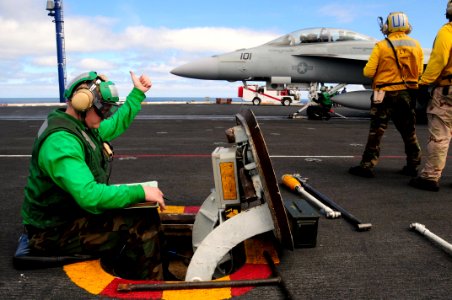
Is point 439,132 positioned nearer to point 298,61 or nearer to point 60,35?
point 298,61

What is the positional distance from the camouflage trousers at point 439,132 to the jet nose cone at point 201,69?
11.8 meters

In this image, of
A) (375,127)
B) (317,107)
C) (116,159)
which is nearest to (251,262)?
(375,127)

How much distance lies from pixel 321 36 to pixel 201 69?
535cm

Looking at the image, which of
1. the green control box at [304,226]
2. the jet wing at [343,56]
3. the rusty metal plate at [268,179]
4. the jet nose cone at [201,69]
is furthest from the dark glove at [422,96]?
the rusty metal plate at [268,179]

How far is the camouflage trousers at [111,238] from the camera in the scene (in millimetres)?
2557

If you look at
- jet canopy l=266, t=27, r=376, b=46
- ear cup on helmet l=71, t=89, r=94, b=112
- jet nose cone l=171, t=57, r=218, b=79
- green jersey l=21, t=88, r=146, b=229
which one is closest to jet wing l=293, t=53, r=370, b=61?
jet canopy l=266, t=27, r=376, b=46

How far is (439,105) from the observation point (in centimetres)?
493

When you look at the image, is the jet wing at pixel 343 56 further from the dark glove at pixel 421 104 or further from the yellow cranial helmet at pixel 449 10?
the yellow cranial helmet at pixel 449 10

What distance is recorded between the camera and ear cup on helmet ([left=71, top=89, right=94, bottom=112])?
2.33 meters

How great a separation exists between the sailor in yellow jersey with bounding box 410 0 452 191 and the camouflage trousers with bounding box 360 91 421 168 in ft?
1.55

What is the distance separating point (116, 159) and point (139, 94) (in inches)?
153

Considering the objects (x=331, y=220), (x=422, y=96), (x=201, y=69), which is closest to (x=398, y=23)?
(x=331, y=220)

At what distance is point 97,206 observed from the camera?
2.26 m

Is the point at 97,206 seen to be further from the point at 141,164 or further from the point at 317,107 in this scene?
the point at 317,107
